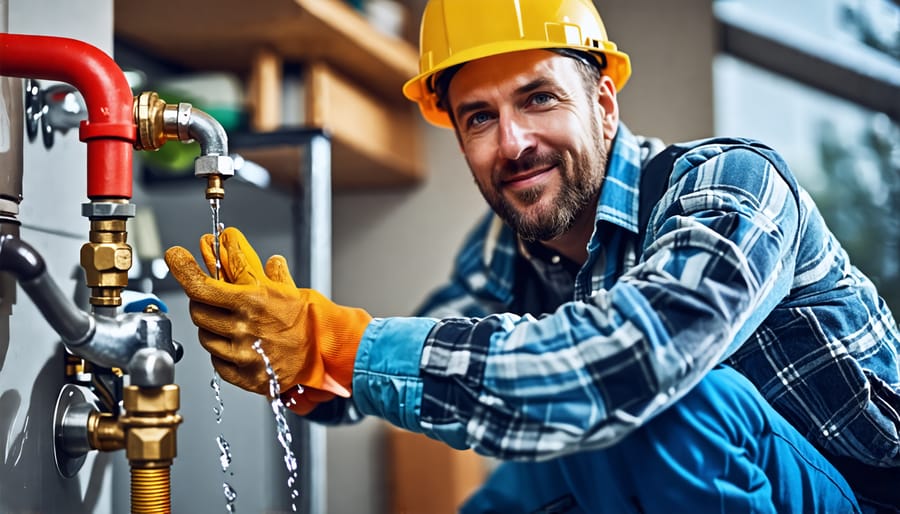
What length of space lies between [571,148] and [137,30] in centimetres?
89

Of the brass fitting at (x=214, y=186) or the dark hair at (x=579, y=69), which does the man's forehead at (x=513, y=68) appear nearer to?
the dark hair at (x=579, y=69)

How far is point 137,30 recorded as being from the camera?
4.94 feet

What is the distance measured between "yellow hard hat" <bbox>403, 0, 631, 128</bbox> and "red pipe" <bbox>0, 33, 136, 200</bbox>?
14.3 inches

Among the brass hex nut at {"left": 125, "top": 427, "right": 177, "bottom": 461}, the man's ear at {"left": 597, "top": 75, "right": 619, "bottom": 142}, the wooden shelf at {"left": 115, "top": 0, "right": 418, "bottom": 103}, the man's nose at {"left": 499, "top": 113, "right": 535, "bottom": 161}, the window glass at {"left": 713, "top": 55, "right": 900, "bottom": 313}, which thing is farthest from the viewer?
the window glass at {"left": 713, "top": 55, "right": 900, "bottom": 313}

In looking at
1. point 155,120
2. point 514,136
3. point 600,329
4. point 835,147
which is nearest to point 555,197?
point 514,136

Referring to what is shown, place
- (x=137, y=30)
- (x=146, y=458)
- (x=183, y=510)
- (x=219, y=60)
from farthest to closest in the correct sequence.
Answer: (x=219, y=60) < (x=137, y=30) < (x=183, y=510) < (x=146, y=458)

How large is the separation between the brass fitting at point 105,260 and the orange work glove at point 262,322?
4cm

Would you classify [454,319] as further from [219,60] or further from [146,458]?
[219,60]

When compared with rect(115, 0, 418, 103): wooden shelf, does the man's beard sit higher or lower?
lower

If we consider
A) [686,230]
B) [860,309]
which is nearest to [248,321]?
[686,230]

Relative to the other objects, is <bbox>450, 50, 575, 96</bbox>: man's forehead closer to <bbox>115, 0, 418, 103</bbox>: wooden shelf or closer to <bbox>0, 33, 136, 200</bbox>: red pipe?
<bbox>0, 33, 136, 200</bbox>: red pipe

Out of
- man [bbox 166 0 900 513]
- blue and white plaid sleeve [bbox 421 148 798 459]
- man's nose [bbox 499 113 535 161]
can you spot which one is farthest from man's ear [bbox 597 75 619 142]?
blue and white plaid sleeve [bbox 421 148 798 459]

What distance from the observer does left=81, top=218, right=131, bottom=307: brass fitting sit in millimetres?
672

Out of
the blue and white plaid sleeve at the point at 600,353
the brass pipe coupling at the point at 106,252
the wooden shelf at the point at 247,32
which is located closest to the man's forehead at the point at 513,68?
the blue and white plaid sleeve at the point at 600,353
